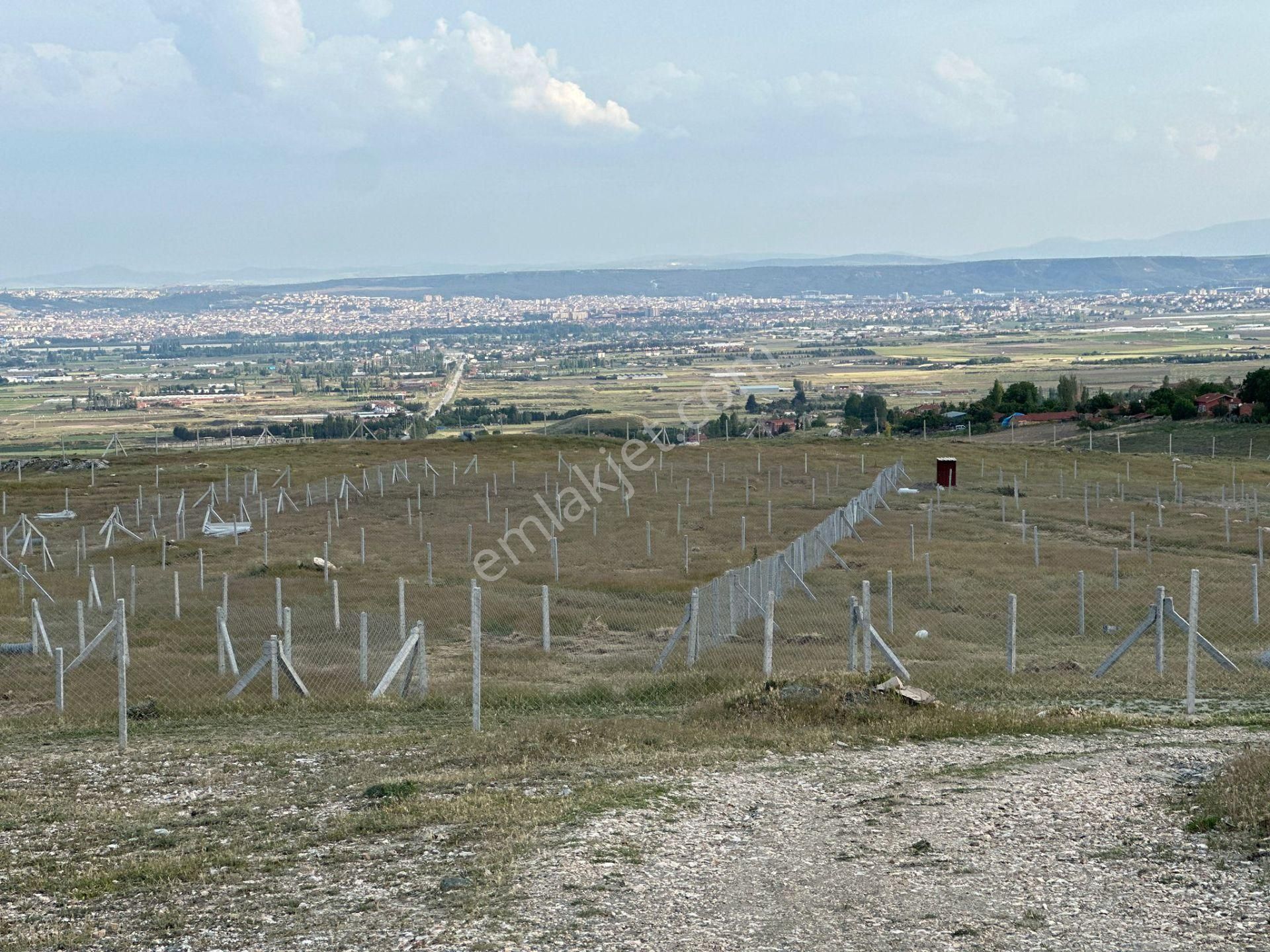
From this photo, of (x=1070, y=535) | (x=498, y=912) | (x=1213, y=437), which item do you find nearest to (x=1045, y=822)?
(x=498, y=912)

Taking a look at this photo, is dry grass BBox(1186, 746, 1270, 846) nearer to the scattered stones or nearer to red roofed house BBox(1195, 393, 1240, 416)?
the scattered stones

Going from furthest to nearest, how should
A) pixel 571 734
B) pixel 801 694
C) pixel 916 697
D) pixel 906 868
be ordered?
1. pixel 801 694
2. pixel 916 697
3. pixel 571 734
4. pixel 906 868

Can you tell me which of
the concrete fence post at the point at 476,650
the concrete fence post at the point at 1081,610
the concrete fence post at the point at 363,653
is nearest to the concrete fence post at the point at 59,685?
the concrete fence post at the point at 363,653

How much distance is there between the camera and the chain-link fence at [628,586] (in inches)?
752

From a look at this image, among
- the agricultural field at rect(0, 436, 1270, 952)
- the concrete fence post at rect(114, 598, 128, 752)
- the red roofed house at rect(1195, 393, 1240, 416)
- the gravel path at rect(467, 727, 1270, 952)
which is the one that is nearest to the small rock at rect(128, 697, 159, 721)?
the agricultural field at rect(0, 436, 1270, 952)

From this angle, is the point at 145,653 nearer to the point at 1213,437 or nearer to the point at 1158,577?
the point at 1158,577

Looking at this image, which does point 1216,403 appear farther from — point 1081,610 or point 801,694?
point 801,694

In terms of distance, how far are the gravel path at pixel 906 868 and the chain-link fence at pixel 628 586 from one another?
4.23m

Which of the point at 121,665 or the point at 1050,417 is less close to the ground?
the point at 121,665

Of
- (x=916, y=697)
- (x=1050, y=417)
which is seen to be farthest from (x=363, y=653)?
(x=1050, y=417)

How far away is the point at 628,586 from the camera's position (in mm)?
31062

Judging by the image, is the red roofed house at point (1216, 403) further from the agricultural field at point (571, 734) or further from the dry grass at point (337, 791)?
the dry grass at point (337, 791)

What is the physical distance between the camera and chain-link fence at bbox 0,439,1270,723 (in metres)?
19.1

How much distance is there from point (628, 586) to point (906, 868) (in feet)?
69.1
